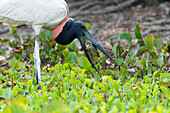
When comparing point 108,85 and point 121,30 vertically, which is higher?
point 108,85

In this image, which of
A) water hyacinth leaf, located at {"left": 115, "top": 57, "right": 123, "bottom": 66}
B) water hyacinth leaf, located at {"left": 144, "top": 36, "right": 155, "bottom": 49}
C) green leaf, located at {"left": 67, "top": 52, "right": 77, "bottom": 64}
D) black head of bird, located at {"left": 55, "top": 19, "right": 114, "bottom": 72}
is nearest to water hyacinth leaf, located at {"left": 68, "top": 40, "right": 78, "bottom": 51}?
green leaf, located at {"left": 67, "top": 52, "right": 77, "bottom": 64}

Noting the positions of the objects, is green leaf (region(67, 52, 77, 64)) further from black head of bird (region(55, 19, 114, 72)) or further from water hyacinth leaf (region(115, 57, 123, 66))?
water hyacinth leaf (region(115, 57, 123, 66))

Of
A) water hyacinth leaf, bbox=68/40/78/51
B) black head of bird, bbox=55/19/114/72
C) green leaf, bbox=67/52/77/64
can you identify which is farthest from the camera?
water hyacinth leaf, bbox=68/40/78/51

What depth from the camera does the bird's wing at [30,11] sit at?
3.62m

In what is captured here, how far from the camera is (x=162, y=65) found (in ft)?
14.0

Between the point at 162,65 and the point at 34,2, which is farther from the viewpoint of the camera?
the point at 162,65

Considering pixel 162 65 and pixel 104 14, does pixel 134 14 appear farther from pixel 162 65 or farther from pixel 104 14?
pixel 162 65

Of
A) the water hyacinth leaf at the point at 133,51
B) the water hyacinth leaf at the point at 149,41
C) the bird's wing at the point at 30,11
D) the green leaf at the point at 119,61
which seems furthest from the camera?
the water hyacinth leaf at the point at 149,41

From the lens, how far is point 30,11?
363cm

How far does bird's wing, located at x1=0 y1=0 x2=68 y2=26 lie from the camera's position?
143 inches

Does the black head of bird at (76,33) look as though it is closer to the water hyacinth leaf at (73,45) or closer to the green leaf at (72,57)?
the green leaf at (72,57)

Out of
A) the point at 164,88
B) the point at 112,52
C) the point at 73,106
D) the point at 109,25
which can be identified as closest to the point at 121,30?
the point at 109,25

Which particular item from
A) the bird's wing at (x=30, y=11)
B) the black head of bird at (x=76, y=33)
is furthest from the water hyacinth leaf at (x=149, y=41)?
the bird's wing at (x=30, y=11)

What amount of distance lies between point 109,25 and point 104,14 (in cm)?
95
